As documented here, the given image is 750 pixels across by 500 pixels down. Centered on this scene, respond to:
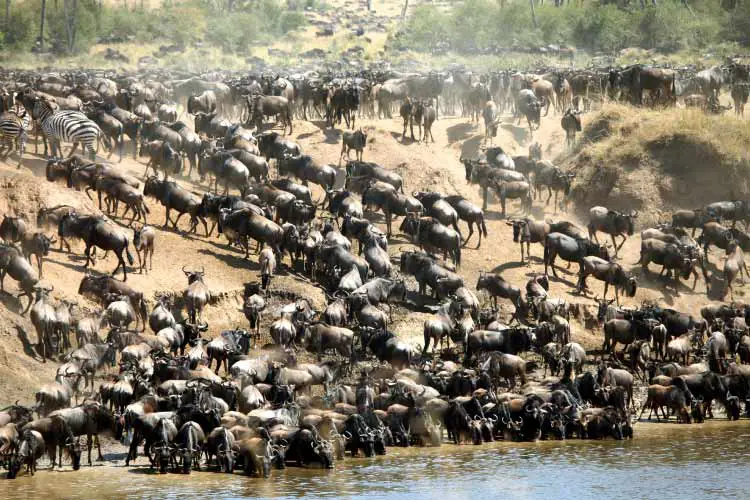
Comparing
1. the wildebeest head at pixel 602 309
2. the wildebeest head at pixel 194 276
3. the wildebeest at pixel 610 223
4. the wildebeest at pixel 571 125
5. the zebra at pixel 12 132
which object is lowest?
the wildebeest head at pixel 602 309

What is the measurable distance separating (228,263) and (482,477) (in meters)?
11.6

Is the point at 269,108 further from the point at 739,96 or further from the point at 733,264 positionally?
the point at 739,96

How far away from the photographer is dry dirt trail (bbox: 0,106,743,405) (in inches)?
909

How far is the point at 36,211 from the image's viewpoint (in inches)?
1071

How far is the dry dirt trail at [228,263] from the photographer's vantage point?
2308cm

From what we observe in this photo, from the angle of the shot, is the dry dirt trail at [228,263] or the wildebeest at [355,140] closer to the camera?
the dry dirt trail at [228,263]

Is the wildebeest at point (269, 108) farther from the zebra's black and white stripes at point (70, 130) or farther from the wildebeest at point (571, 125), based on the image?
the wildebeest at point (571, 125)

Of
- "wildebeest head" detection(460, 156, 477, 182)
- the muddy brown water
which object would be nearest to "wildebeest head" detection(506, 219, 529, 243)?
"wildebeest head" detection(460, 156, 477, 182)

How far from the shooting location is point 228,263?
28391 mm

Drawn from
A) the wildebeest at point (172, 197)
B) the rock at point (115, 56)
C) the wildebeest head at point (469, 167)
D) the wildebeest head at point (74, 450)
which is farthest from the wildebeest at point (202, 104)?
the rock at point (115, 56)

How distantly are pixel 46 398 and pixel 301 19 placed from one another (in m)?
73.8

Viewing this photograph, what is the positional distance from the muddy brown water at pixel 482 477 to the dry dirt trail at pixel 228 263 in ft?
15.0

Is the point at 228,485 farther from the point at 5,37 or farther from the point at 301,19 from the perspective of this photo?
the point at 301,19

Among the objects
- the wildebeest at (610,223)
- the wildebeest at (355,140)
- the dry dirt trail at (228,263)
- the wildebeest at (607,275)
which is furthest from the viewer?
the wildebeest at (355,140)
